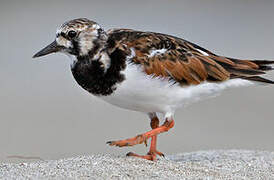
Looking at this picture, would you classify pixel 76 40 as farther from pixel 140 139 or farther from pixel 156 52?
pixel 140 139

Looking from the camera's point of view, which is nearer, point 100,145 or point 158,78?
point 158,78

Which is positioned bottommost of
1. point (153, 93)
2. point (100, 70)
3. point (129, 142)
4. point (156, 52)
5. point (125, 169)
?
point (125, 169)

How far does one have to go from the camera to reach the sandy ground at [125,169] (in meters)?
3.69

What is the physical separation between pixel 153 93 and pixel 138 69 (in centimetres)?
20

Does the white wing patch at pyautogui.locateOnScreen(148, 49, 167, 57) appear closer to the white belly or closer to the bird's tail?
the white belly

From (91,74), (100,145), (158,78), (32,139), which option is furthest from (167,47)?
(32,139)

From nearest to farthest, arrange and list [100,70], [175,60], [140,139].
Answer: [100,70]
[140,139]
[175,60]

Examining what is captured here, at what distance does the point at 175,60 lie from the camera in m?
4.24

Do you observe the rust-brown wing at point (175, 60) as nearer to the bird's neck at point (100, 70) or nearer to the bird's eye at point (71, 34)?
the bird's neck at point (100, 70)

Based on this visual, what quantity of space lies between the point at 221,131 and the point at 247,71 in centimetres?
257

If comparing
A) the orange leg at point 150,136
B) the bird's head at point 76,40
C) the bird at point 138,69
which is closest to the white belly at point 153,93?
the bird at point 138,69

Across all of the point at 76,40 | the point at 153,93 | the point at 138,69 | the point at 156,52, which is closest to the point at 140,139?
the point at 153,93

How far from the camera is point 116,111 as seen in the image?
7844mm

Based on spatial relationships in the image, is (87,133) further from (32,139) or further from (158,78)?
(158,78)
